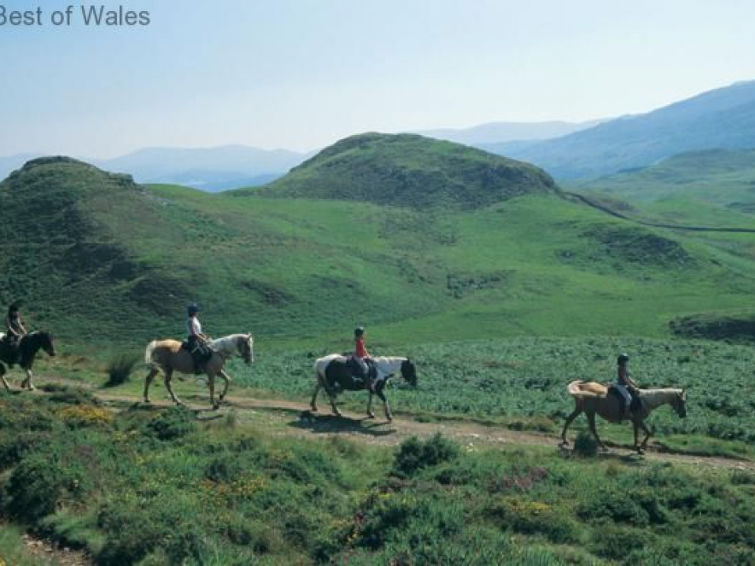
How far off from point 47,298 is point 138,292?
8766mm

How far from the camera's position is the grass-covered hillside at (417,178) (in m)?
140

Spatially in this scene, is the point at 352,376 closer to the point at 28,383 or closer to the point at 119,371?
the point at 119,371

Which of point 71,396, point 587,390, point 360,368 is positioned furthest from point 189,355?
point 587,390

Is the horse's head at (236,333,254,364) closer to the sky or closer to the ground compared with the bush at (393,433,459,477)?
closer to the sky

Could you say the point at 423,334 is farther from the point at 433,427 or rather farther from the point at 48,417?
the point at 48,417

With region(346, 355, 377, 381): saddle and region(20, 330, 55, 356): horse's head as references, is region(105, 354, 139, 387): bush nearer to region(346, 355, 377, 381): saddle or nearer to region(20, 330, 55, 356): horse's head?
region(20, 330, 55, 356): horse's head

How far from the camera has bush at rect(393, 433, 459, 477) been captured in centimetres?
1933

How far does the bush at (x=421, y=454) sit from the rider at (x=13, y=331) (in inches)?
670

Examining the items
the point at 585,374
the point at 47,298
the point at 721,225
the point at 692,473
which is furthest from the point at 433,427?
the point at 721,225

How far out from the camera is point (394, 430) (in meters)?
24.7

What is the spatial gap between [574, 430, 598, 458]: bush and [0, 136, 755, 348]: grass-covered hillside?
143 ft

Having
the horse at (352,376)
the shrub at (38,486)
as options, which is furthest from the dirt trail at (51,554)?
the horse at (352,376)

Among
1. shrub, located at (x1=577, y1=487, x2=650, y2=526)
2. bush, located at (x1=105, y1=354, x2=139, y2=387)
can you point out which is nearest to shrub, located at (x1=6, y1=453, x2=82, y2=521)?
shrub, located at (x1=577, y1=487, x2=650, y2=526)

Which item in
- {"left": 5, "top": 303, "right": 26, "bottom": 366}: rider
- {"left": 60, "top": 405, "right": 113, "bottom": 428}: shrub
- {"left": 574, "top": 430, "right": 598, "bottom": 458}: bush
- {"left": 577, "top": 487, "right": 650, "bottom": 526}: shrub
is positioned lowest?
{"left": 574, "top": 430, "right": 598, "bottom": 458}: bush
